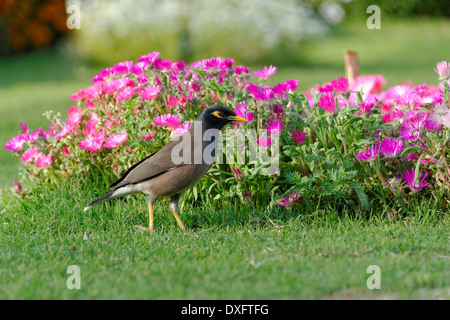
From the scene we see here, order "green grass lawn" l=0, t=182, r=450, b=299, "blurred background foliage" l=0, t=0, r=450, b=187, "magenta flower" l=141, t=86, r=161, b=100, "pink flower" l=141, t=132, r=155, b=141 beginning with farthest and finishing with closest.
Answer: "blurred background foliage" l=0, t=0, r=450, b=187
"pink flower" l=141, t=132, r=155, b=141
"magenta flower" l=141, t=86, r=161, b=100
"green grass lawn" l=0, t=182, r=450, b=299

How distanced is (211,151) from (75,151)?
133cm

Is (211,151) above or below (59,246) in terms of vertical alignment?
above

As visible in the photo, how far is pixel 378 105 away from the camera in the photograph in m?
4.29

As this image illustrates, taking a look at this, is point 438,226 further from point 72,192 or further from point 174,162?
point 72,192

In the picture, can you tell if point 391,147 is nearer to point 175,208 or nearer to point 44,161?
point 175,208

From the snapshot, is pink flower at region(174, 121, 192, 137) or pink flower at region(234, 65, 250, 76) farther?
pink flower at region(234, 65, 250, 76)

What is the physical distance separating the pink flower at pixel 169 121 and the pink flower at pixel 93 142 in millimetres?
483

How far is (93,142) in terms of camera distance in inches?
181

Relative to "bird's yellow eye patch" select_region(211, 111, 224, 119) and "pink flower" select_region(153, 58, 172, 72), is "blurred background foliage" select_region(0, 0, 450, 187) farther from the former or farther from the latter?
"bird's yellow eye patch" select_region(211, 111, 224, 119)

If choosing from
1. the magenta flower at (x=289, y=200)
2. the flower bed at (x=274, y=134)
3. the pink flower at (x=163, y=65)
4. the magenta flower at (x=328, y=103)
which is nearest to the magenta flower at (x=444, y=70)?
the flower bed at (x=274, y=134)

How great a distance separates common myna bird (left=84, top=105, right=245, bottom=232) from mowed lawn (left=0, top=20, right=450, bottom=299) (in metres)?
0.25

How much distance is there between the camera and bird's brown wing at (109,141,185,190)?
404 cm

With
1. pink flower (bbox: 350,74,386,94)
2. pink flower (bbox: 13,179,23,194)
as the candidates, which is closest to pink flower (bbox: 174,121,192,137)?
pink flower (bbox: 13,179,23,194)
